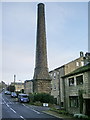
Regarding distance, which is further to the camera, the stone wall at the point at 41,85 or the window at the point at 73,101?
the stone wall at the point at 41,85

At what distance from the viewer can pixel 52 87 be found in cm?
5966

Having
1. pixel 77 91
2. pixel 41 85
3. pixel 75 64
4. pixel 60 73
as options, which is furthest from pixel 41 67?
pixel 77 91

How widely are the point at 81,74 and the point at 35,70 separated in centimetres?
3131

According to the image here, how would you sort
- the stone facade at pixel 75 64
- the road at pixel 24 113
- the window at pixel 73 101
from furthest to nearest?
the stone facade at pixel 75 64 → the window at pixel 73 101 → the road at pixel 24 113

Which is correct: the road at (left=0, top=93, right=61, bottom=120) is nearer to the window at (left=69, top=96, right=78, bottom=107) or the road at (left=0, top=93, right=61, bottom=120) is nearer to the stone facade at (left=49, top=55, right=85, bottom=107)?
the window at (left=69, top=96, right=78, bottom=107)

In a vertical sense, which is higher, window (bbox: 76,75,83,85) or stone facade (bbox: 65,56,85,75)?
stone facade (bbox: 65,56,85,75)

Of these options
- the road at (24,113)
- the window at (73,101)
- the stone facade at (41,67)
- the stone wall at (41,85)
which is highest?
the stone facade at (41,67)

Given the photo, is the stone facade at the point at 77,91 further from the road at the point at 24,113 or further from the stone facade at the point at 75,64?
the stone facade at the point at 75,64

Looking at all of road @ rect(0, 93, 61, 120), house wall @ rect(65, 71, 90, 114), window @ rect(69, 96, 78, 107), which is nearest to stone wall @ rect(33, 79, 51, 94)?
road @ rect(0, 93, 61, 120)

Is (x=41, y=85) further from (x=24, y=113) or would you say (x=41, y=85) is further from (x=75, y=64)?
(x=24, y=113)

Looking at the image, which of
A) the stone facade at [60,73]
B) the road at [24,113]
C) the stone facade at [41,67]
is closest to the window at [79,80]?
the road at [24,113]

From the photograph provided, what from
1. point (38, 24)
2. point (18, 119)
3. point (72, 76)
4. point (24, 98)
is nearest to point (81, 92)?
point (72, 76)

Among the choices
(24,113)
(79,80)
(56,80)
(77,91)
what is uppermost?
(56,80)

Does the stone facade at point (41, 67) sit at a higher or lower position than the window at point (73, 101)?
higher
